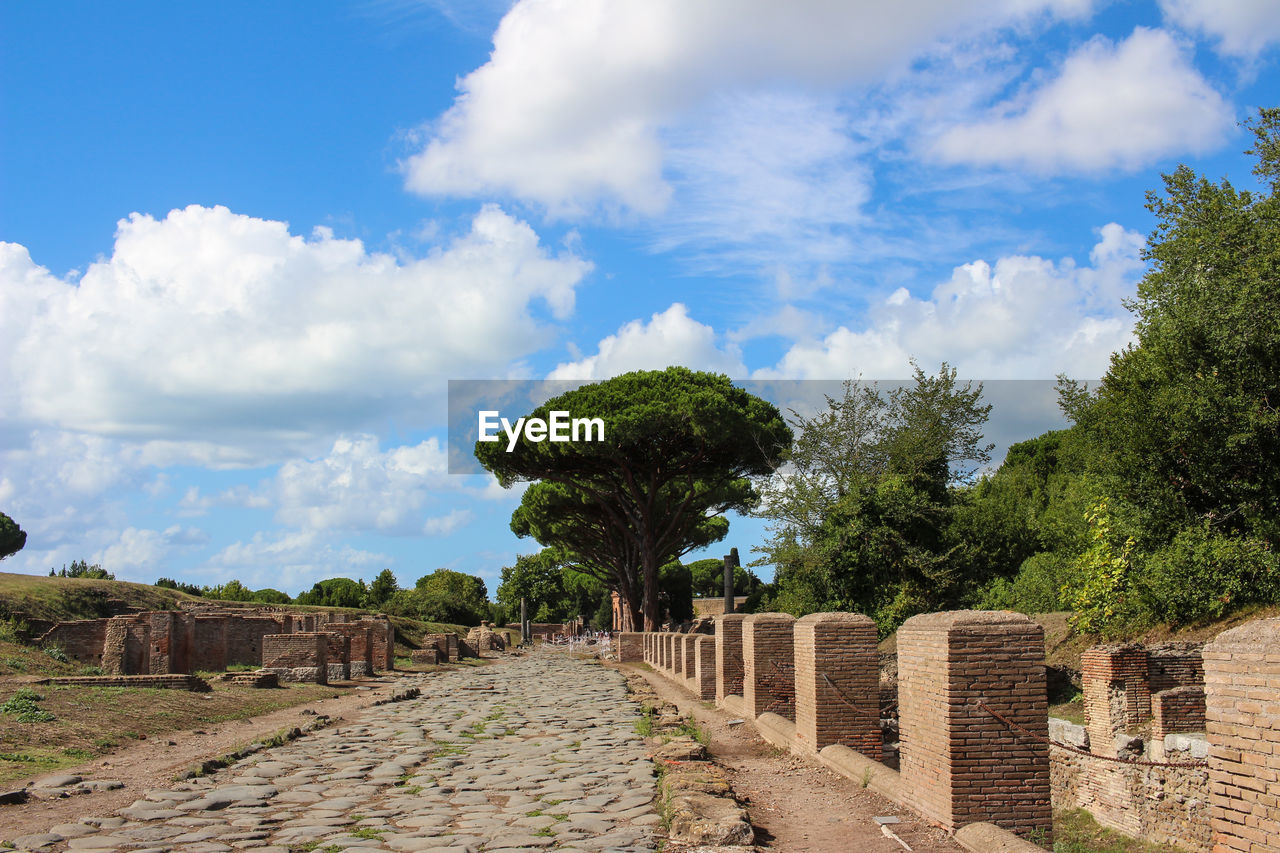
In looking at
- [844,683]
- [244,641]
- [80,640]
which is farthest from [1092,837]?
[244,641]

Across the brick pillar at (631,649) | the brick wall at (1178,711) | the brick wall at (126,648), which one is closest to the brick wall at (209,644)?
the brick wall at (126,648)

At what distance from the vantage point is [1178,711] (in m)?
10.6

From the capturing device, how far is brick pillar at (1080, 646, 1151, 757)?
450 inches

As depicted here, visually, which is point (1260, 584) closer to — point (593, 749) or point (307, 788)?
point (593, 749)

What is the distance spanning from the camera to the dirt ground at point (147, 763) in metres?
6.32

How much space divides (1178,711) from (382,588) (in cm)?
5282

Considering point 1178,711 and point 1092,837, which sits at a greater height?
point 1178,711

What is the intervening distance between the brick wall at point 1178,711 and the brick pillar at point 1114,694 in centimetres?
65

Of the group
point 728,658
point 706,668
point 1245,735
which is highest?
point 1245,735

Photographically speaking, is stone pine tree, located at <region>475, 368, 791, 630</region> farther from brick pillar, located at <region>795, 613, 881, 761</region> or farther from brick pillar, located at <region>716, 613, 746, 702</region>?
brick pillar, located at <region>795, 613, 881, 761</region>

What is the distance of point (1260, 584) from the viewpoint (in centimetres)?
1367

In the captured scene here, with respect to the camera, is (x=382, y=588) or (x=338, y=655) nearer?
(x=338, y=655)

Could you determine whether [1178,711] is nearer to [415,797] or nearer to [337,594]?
[415,797]

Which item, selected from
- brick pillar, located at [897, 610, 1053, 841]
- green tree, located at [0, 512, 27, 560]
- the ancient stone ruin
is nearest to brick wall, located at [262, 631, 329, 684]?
the ancient stone ruin
